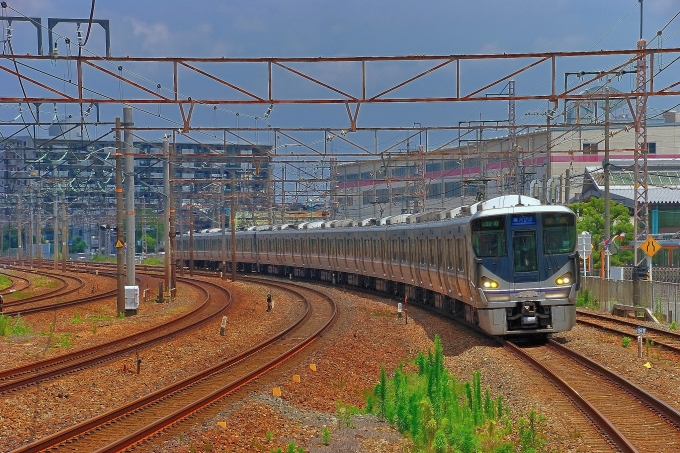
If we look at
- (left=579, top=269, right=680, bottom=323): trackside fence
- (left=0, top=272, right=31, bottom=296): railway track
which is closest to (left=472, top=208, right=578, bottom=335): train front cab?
(left=579, top=269, right=680, bottom=323): trackside fence

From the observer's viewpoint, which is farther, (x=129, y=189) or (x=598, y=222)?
(x=598, y=222)

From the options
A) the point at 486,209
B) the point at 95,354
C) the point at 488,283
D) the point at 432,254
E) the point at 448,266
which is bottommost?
the point at 95,354

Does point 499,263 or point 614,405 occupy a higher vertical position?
point 499,263

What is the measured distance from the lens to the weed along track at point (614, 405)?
33.4 ft

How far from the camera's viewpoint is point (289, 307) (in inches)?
1249

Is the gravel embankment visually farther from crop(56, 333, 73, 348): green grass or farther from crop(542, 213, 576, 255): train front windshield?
crop(542, 213, 576, 255): train front windshield

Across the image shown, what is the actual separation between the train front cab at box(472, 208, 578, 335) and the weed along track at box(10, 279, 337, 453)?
4.06m

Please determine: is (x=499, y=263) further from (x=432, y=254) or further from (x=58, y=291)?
(x=58, y=291)

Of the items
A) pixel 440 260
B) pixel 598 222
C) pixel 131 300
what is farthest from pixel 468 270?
pixel 598 222

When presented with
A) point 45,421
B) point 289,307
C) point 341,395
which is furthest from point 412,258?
point 45,421

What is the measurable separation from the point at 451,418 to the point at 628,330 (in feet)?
35.4

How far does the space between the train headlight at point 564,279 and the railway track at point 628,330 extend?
1.81 meters

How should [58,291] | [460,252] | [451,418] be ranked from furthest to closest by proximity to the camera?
[58,291], [460,252], [451,418]

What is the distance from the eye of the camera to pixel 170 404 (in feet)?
42.5
